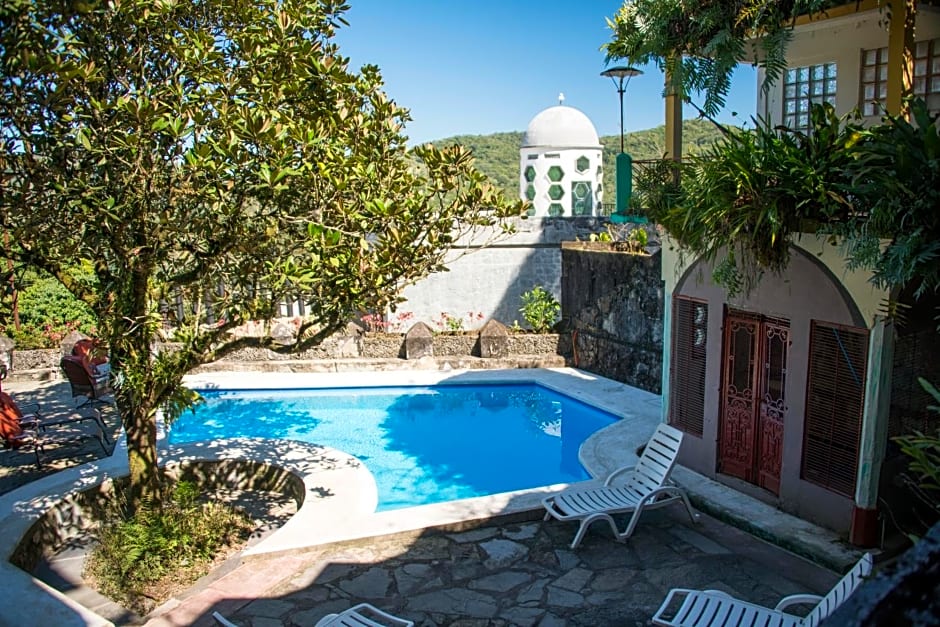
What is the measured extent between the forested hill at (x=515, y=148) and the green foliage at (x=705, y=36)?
2916cm

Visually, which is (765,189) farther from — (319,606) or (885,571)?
(885,571)

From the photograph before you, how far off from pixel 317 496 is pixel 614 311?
8.41m

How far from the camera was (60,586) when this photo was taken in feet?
25.2

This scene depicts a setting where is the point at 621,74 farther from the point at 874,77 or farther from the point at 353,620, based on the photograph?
the point at 353,620

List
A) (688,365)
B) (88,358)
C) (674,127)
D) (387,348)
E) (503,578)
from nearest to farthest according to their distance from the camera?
(503,578) < (674,127) < (688,365) < (88,358) < (387,348)

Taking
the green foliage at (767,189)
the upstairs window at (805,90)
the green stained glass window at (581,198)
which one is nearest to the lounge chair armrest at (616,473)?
the green foliage at (767,189)

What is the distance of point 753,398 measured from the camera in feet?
29.8

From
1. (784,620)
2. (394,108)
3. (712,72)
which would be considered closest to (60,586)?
(394,108)

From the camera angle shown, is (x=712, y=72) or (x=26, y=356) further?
(x=26, y=356)

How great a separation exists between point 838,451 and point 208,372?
1327cm

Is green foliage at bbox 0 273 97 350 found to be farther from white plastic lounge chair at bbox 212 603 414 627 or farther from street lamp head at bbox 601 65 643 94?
white plastic lounge chair at bbox 212 603 414 627

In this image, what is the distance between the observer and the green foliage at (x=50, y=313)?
54.9 ft

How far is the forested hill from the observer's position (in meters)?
42.9

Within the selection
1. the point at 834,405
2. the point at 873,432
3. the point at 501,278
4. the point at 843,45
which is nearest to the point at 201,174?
the point at 834,405
